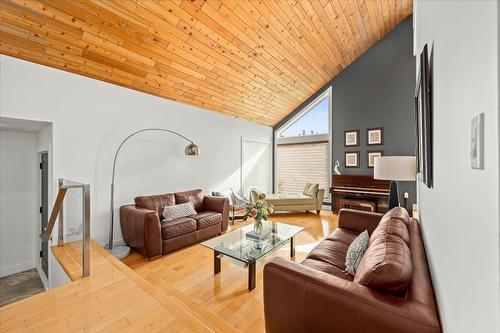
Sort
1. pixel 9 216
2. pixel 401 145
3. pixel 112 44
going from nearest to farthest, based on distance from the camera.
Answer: pixel 112 44 < pixel 9 216 < pixel 401 145

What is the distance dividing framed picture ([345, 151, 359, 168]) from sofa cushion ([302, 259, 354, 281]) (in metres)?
4.12

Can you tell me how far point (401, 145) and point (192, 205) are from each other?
4.71 meters

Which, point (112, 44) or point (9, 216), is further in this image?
point (9, 216)

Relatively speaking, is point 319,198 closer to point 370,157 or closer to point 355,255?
point 370,157

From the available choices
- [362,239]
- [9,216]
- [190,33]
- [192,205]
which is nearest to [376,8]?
[190,33]

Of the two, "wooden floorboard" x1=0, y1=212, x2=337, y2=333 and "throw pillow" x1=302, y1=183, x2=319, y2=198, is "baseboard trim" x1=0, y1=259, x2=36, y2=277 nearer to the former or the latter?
"wooden floorboard" x1=0, y1=212, x2=337, y2=333

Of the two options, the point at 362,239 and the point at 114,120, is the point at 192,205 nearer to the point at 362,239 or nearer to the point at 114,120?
the point at 114,120

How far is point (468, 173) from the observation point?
593 mm

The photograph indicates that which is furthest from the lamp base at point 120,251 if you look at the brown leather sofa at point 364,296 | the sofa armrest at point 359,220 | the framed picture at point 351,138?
the framed picture at point 351,138

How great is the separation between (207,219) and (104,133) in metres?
2.12

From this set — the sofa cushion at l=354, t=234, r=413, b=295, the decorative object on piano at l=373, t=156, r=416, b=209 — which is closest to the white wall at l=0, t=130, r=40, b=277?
the sofa cushion at l=354, t=234, r=413, b=295

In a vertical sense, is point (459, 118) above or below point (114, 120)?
below

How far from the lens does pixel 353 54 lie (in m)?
5.21

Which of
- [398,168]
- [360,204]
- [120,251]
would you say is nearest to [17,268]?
[120,251]
